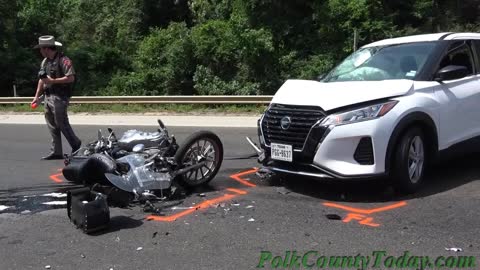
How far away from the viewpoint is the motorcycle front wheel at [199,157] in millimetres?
6668

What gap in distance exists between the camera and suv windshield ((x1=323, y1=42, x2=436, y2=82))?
681cm

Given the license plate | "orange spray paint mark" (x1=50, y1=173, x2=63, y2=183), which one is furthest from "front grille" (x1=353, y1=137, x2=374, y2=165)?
"orange spray paint mark" (x1=50, y1=173, x2=63, y2=183)

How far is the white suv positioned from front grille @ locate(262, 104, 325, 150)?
10 mm

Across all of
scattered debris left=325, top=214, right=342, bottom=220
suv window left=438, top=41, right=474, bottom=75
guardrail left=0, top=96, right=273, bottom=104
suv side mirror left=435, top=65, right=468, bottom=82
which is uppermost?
suv window left=438, top=41, right=474, bottom=75

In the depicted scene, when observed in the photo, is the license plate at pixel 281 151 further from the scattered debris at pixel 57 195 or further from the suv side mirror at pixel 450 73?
the scattered debris at pixel 57 195

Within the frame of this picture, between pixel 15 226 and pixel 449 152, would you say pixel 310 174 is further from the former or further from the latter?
pixel 15 226

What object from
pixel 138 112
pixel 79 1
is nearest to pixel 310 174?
pixel 138 112

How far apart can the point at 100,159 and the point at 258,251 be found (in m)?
2.35

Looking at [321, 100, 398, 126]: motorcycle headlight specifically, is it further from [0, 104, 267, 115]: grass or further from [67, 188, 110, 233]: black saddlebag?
[0, 104, 267, 115]: grass

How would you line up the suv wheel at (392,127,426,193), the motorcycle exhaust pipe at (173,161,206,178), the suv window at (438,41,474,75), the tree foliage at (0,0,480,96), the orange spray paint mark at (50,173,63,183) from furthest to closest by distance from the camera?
1. the tree foliage at (0,0,480,96)
2. the orange spray paint mark at (50,173,63,183)
3. the suv window at (438,41,474,75)
4. the motorcycle exhaust pipe at (173,161,206,178)
5. the suv wheel at (392,127,426,193)

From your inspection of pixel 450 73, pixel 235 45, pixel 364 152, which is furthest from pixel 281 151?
pixel 235 45

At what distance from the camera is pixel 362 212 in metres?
5.76

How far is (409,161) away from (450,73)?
112 centimetres

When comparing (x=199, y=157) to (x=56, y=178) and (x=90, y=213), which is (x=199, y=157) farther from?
(x=56, y=178)
